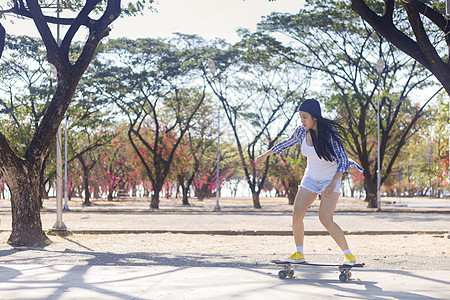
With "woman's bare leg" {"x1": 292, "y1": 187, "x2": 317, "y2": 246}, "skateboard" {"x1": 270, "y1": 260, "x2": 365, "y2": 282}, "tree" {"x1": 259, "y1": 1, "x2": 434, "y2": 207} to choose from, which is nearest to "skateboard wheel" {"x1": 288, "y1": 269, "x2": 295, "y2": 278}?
"skateboard" {"x1": 270, "y1": 260, "x2": 365, "y2": 282}

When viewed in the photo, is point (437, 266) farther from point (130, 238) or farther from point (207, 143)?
point (207, 143)

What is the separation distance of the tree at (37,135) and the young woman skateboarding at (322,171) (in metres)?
6.07

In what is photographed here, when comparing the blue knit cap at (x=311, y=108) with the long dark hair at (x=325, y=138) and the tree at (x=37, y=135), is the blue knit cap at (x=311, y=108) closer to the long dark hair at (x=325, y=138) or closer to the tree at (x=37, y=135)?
the long dark hair at (x=325, y=138)

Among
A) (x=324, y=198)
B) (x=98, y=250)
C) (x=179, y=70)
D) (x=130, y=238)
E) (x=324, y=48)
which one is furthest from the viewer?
(x=179, y=70)

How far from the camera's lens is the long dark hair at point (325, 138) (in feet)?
19.3

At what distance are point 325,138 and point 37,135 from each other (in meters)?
6.59

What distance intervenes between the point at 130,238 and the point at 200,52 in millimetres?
19958

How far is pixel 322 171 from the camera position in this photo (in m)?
5.99

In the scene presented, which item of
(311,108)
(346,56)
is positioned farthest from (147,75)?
(311,108)

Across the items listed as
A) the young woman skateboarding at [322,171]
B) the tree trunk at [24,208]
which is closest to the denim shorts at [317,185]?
the young woman skateboarding at [322,171]

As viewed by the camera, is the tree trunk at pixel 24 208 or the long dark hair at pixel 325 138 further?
the tree trunk at pixel 24 208

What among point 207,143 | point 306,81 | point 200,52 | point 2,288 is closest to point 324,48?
point 306,81

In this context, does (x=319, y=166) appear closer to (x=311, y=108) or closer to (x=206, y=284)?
(x=311, y=108)

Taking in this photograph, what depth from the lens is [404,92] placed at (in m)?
28.5
